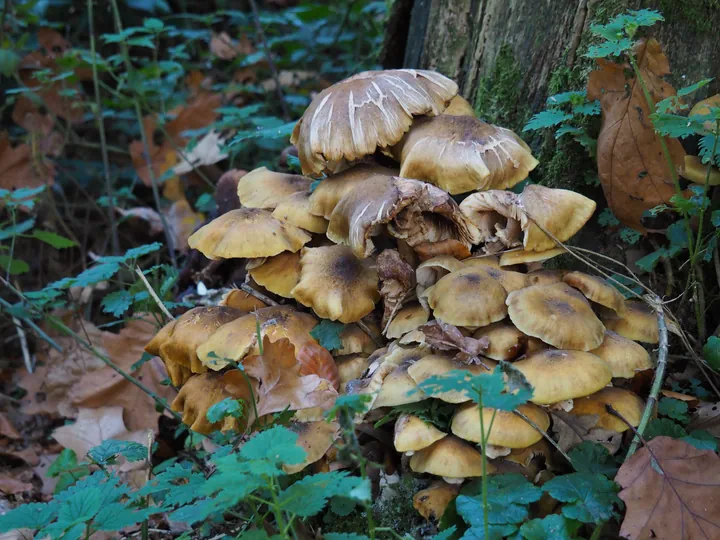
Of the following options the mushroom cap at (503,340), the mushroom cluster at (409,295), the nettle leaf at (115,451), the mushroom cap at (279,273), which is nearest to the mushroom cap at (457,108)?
the mushroom cluster at (409,295)

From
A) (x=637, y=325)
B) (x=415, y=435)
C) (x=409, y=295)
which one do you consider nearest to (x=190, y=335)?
(x=409, y=295)

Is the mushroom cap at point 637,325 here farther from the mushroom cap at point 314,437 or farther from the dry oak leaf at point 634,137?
the mushroom cap at point 314,437

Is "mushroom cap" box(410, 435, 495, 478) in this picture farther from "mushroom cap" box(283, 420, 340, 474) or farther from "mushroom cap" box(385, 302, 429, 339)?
"mushroom cap" box(385, 302, 429, 339)

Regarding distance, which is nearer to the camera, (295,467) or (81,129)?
(295,467)

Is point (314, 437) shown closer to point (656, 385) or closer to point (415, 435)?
point (415, 435)

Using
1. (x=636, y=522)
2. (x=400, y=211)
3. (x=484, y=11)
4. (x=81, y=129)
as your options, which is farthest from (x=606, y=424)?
(x=81, y=129)

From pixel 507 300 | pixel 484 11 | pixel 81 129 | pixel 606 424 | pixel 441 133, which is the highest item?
pixel 484 11

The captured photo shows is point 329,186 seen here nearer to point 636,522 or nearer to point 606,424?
point 606,424
